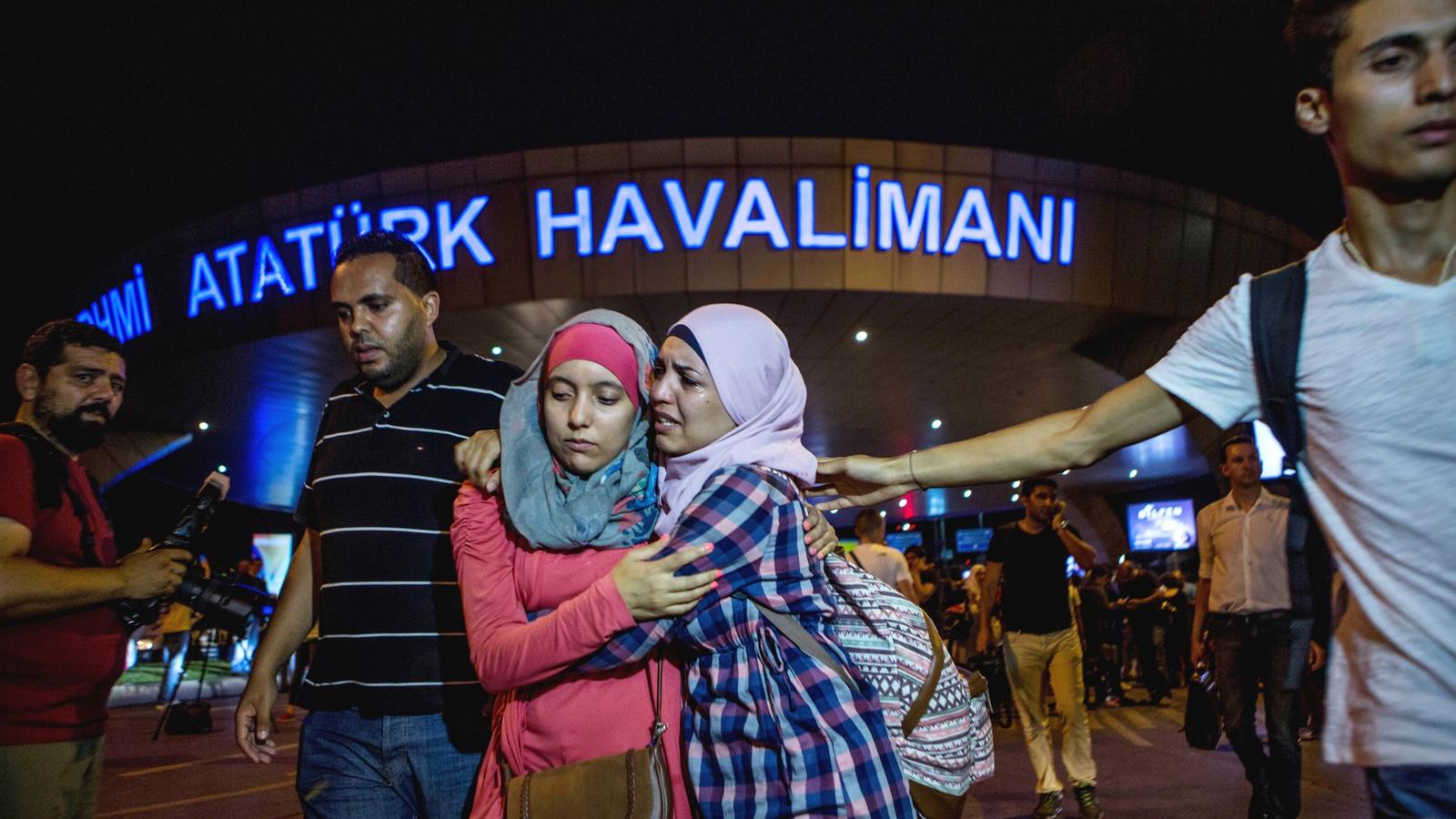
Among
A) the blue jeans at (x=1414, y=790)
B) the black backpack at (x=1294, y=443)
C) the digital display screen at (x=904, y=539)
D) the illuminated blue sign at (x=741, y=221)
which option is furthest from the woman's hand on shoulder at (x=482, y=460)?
the digital display screen at (x=904, y=539)

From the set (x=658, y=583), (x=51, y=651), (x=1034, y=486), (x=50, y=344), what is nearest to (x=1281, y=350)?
(x=658, y=583)

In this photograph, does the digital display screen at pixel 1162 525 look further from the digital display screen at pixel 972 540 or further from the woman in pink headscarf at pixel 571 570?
the woman in pink headscarf at pixel 571 570

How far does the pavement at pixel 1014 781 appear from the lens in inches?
257

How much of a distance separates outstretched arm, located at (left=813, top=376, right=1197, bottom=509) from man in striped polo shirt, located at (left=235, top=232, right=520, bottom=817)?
123 cm

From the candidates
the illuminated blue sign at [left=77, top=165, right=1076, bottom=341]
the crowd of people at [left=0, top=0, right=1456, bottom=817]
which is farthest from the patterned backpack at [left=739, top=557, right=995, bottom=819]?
the illuminated blue sign at [left=77, top=165, right=1076, bottom=341]

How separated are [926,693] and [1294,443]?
1030 millimetres

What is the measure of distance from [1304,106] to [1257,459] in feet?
16.6

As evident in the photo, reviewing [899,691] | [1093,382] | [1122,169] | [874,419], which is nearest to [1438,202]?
[899,691]

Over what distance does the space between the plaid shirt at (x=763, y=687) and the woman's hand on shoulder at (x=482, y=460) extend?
552 millimetres

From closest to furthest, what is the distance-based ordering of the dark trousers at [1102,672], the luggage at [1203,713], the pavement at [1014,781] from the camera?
the luggage at [1203,713]
the pavement at [1014,781]
the dark trousers at [1102,672]

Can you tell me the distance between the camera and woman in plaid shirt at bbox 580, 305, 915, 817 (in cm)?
199

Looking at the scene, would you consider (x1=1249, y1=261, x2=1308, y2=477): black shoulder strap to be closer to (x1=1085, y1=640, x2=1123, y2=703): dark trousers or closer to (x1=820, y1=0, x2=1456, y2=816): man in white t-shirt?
(x1=820, y1=0, x2=1456, y2=816): man in white t-shirt

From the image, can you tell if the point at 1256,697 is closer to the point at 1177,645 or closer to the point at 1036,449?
the point at 1036,449

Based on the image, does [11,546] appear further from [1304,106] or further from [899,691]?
[1304,106]
